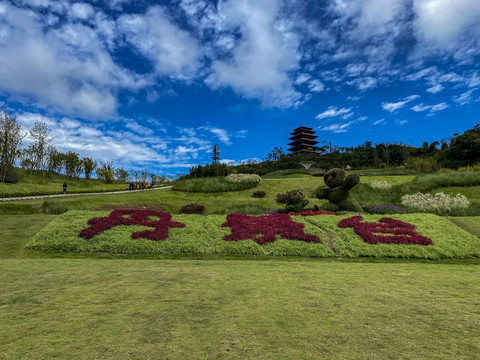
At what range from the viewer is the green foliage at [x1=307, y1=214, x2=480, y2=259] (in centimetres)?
827

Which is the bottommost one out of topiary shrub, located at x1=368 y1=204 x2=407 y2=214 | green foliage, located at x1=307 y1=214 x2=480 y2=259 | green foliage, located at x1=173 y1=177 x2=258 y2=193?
green foliage, located at x1=307 y1=214 x2=480 y2=259

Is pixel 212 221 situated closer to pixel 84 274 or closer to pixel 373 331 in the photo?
pixel 84 274

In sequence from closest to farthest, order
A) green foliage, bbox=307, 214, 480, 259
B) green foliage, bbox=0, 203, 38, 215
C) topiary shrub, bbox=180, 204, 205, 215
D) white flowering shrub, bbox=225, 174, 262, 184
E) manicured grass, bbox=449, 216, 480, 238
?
green foliage, bbox=307, 214, 480, 259, manicured grass, bbox=449, 216, 480, 238, green foliage, bbox=0, 203, 38, 215, topiary shrub, bbox=180, 204, 205, 215, white flowering shrub, bbox=225, 174, 262, 184

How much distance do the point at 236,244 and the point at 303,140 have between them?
3160 inches

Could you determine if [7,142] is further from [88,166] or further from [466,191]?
[466,191]

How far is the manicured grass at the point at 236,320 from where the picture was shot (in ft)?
5.24

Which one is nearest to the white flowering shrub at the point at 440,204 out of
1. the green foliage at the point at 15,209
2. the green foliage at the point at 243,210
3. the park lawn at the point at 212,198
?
the park lawn at the point at 212,198

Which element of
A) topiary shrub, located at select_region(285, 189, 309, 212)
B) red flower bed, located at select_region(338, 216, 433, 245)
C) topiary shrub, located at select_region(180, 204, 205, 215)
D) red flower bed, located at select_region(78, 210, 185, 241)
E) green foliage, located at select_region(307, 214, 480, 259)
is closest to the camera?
green foliage, located at select_region(307, 214, 480, 259)

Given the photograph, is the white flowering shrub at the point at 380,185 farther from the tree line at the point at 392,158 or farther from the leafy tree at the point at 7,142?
the leafy tree at the point at 7,142

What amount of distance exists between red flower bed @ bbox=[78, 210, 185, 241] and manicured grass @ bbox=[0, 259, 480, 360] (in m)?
5.56

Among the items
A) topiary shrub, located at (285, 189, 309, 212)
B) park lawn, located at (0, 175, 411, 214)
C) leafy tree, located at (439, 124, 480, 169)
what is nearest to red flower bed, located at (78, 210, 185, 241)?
park lawn, located at (0, 175, 411, 214)

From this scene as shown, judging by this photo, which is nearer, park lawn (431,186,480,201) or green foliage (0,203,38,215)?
green foliage (0,203,38,215)

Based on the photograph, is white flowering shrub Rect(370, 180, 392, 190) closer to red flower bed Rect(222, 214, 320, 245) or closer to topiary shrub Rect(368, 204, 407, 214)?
topiary shrub Rect(368, 204, 407, 214)

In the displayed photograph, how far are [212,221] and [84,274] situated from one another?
717cm
